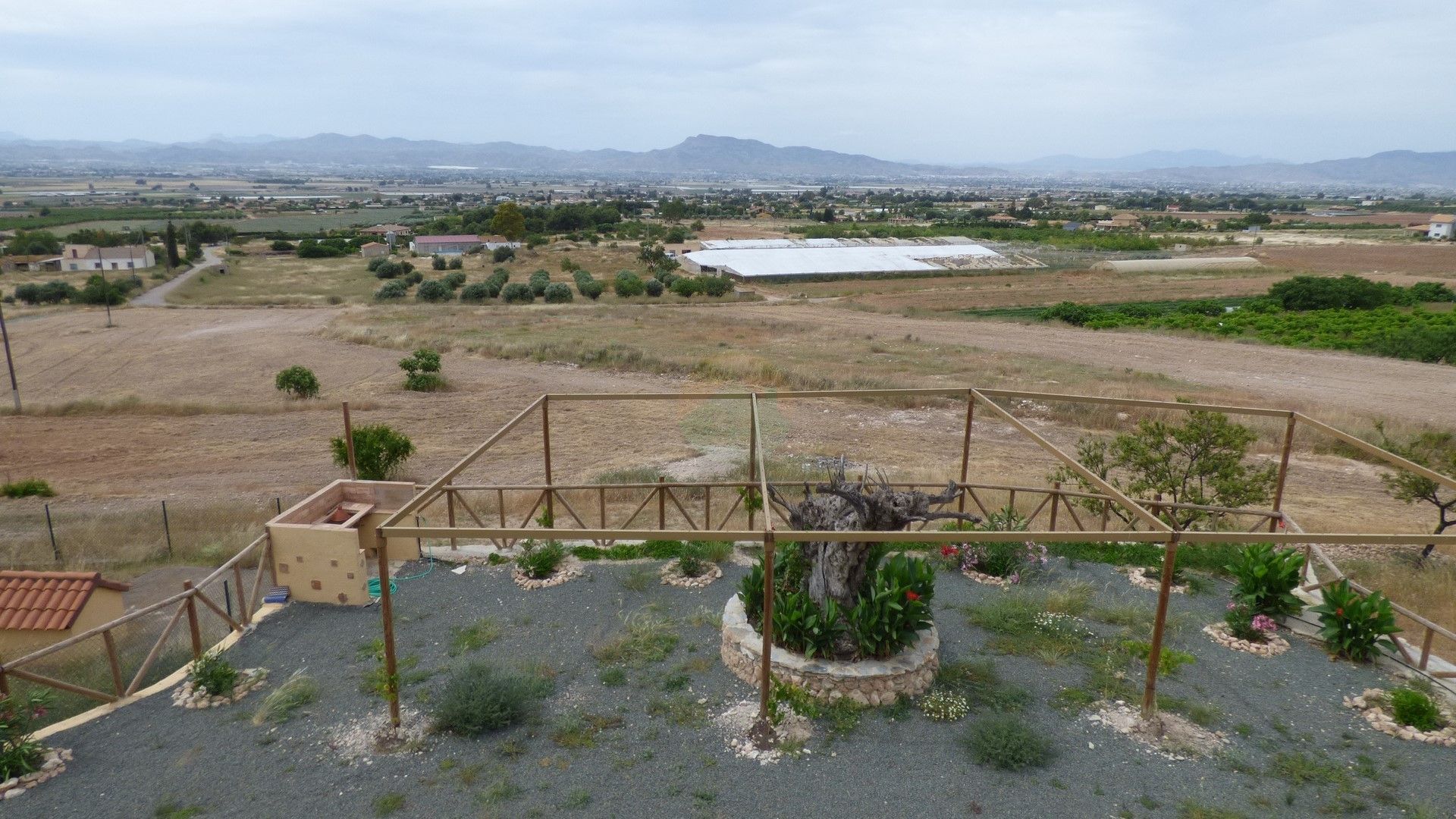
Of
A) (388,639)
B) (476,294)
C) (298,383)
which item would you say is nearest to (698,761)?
(388,639)

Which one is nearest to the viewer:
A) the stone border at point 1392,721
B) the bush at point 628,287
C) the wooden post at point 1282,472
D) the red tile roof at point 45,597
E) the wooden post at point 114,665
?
the stone border at point 1392,721

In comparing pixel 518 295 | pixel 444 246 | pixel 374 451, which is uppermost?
pixel 444 246

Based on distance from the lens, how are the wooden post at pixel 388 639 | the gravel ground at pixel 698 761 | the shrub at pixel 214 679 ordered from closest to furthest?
the gravel ground at pixel 698 761 < the wooden post at pixel 388 639 < the shrub at pixel 214 679

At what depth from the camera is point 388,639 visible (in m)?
8.21

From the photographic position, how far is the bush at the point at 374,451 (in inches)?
676

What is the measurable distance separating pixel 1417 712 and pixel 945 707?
4.75 m

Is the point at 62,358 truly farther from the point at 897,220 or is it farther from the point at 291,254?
the point at 897,220

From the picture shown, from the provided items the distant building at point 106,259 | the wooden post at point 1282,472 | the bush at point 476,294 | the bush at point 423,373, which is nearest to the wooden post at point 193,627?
the wooden post at point 1282,472

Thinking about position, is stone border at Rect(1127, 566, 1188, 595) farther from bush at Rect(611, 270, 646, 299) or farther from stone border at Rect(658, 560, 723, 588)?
bush at Rect(611, 270, 646, 299)

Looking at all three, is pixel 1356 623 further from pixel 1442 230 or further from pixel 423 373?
pixel 1442 230

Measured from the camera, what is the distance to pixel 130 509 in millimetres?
17125

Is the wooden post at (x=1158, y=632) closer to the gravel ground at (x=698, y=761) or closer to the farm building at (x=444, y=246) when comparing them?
the gravel ground at (x=698, y=761)

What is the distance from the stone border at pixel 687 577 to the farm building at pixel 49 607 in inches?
268

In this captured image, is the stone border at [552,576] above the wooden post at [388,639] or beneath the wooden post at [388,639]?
beneath
